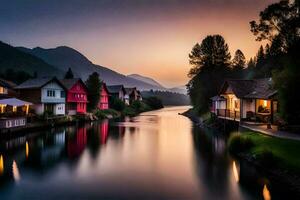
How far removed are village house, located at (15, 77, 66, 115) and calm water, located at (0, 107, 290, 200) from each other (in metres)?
18.3

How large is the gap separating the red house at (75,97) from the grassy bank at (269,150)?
1658 inches

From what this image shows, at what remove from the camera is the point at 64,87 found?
59625mm

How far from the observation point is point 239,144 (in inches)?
1053

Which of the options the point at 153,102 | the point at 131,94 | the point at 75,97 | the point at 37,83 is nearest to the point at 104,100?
the point at 75,97

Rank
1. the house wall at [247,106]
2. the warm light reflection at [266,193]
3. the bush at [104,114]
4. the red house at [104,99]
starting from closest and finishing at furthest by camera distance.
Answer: the warm light reflection at [266,193]
the house wall at [247,106]
the bush at [104,114]
the red house at [104,99]

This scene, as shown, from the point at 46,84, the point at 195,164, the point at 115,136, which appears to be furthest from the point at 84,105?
the point at 195,164

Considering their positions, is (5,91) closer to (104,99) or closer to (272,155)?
(104,99)

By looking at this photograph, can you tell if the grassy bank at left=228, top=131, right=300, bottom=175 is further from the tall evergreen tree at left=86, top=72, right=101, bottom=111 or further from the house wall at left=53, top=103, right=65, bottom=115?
the tall evergreen tree at left=86, top=72, right=101, bottom=111

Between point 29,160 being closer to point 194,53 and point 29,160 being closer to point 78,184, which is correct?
point 78,184

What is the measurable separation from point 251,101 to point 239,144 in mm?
13911

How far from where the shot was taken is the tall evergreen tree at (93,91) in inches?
2773

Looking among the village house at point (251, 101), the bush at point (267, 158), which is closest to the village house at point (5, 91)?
the village house at point (251, 101)

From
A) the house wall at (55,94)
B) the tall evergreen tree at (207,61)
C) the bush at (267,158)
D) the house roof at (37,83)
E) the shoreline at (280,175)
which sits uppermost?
the tall evergreen tree at (207,61)

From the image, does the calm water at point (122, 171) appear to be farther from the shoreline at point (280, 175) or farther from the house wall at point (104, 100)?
the house wall at point (104, 100)
